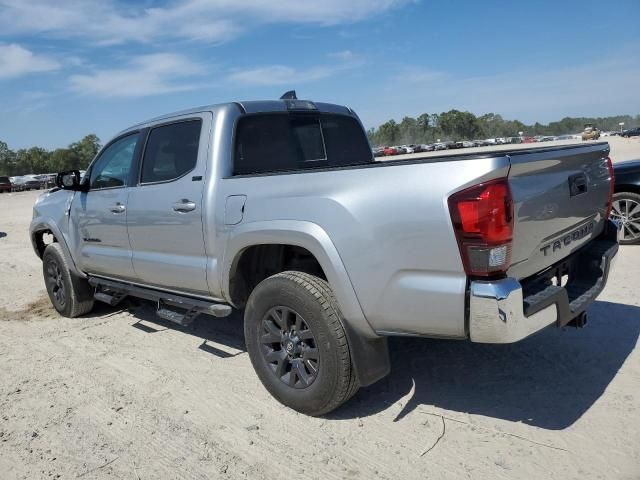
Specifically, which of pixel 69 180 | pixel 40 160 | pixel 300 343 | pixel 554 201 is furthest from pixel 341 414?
pixel 40 160

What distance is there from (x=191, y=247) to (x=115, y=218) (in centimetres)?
121

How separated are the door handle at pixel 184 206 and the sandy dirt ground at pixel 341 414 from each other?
128 centimetres

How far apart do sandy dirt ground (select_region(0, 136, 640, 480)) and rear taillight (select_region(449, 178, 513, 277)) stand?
1.07 metres

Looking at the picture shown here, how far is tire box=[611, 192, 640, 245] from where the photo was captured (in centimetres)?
705

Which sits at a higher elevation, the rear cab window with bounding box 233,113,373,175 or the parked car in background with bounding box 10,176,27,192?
the rear cab window with bounding box 233,113,373,175

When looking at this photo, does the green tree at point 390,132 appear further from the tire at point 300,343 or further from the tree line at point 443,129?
the tire at point 300,343

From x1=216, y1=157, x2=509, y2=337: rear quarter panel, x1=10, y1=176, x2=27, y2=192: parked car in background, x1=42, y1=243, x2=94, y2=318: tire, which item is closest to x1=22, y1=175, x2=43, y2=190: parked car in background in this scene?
x1=10, y1=176, x2=27, y2=192: parked car in background

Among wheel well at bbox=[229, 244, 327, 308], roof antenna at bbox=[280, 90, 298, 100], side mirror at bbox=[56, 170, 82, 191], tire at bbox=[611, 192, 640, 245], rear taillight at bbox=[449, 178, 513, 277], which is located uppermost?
roof antenna at bbox=[280, 90, 298, 100]

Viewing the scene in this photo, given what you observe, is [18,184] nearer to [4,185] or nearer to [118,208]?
[4,185]

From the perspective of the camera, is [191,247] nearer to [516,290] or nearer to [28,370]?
[28,370]

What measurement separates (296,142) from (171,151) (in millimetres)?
1003

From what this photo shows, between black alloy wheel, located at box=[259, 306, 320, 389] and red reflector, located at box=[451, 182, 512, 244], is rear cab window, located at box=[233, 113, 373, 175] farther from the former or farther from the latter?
red reflector, located at box=[451, 182, 512, 244]

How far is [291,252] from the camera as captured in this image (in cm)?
365

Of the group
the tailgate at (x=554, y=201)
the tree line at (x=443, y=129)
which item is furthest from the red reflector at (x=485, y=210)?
the tree line at (x=443, y=129)
